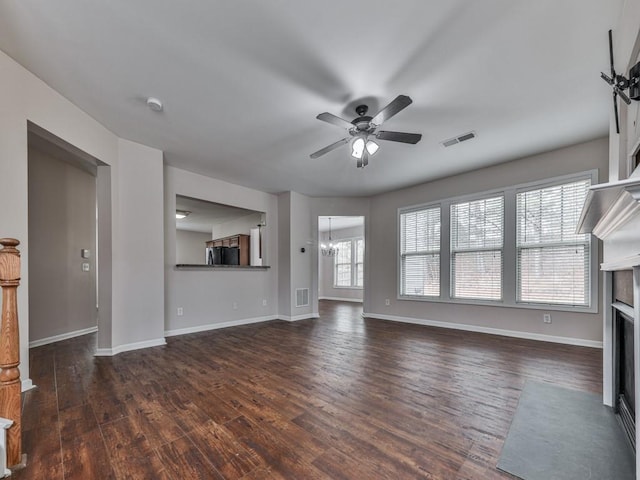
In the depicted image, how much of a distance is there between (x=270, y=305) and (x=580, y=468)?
492 centimetres

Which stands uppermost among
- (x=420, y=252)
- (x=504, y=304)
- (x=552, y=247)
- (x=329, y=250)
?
(x=552, y=247)

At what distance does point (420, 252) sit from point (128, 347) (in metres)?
4.76

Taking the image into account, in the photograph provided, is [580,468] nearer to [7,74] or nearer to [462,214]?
[462,214]

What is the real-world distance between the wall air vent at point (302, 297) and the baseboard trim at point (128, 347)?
2532 mm

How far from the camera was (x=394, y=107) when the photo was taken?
227 cm

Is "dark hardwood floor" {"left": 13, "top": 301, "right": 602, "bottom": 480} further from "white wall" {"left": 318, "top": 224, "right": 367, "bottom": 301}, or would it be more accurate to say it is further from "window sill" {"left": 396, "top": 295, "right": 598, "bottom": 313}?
"white wall" {"left": 318, "top": 224, "right": 367, "bottom": 301}

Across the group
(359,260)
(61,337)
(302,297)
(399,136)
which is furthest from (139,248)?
(359,260)

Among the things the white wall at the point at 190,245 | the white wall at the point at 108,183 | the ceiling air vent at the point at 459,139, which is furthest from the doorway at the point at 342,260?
the white wall at the point at 108,183

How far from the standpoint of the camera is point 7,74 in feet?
7.28

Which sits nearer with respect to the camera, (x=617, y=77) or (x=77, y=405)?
(x=617, y=77)

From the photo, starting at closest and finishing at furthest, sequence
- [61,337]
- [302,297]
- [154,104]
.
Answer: [154,104], [61,337], [302,297]

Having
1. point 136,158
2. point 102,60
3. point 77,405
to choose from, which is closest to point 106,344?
point 77,405

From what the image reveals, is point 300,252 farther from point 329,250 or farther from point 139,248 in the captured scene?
point 329,250

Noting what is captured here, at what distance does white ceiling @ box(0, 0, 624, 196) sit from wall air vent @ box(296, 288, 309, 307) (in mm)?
3166
